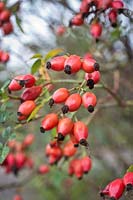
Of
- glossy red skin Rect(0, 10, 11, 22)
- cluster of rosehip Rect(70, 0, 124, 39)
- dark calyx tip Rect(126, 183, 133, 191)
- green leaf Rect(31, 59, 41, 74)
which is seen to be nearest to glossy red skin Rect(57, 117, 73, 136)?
dark calyx tip Rect(126, 183, 133, 191)

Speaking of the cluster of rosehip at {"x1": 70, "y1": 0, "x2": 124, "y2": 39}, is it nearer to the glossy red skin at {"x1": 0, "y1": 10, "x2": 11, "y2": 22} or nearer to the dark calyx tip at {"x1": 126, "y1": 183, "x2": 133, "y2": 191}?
the glossy red skin at {"x1": 0, "y1": 10, "x2": 11, "y2": 22}

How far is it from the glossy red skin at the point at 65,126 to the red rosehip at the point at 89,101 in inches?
4.0

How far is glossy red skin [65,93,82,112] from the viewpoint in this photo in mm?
1809

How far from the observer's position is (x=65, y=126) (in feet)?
5.99

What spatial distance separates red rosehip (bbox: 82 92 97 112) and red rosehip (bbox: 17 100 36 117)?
11.5 inches

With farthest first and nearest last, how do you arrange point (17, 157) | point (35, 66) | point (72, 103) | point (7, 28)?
point (17, 157) → point (7, 28) → point (35, 66) → point (72, 103)

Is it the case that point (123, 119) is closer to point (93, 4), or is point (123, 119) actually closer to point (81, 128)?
point (93, 4)

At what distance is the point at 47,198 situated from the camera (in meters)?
5.47

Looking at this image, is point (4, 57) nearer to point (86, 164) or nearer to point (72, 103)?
point (86, 164)

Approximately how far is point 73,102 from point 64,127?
11 centimetres

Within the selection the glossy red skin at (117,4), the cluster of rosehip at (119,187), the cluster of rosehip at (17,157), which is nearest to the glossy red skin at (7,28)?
the cluster of rosehip at (17,157)

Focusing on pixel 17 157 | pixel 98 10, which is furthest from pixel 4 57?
pixel 17 157

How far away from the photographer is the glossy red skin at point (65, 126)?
1813 millimetres

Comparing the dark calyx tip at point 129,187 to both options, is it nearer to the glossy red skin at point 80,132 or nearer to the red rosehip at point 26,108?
the glossy red skin at point 80,132
